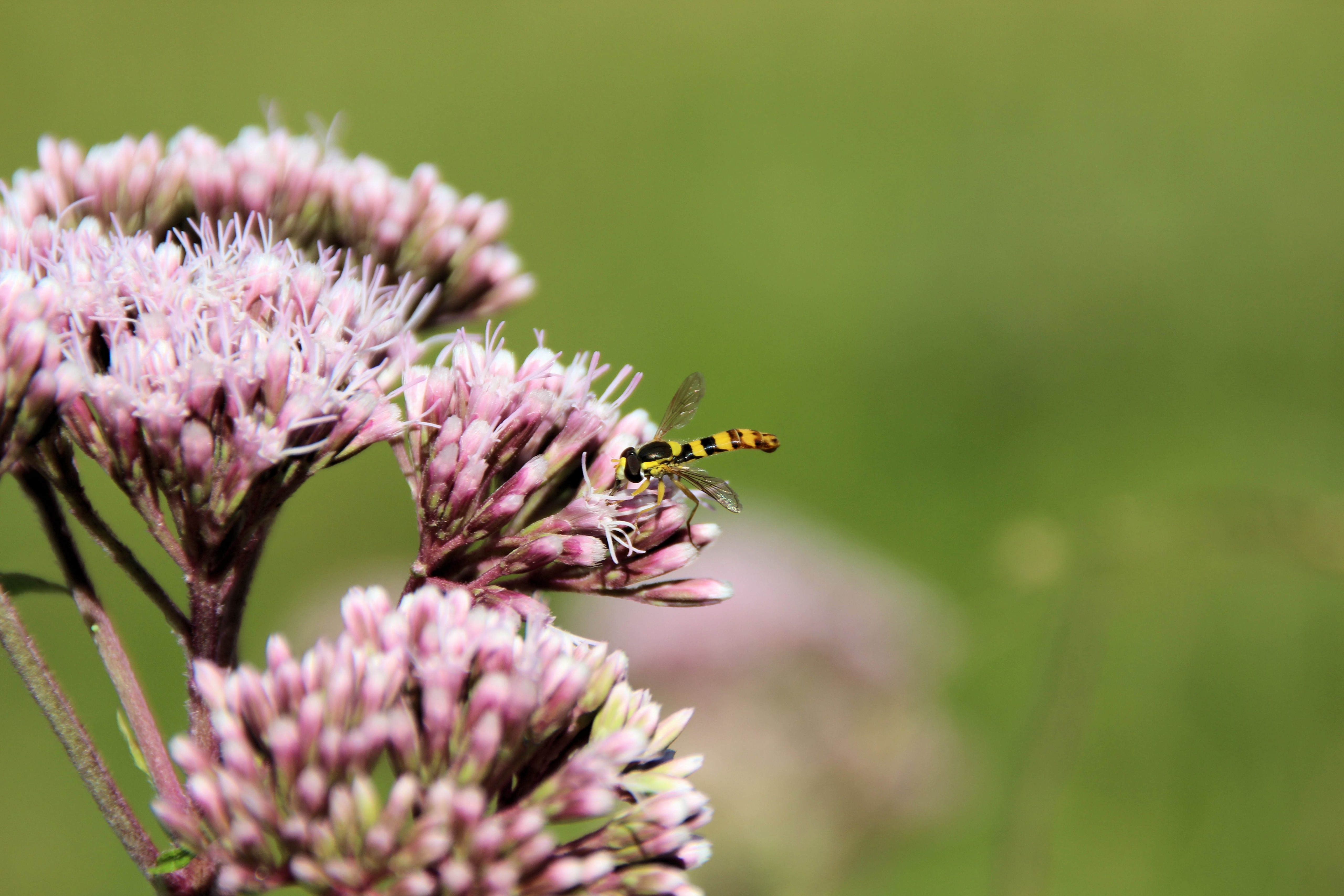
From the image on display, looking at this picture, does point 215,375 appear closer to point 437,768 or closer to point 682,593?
point 437,768

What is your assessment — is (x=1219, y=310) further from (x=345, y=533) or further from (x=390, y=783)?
(x=390, y=783)

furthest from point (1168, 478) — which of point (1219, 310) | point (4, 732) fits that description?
point (4, 732)

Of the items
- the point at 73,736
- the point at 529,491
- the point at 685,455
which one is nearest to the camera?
the point at 73,736

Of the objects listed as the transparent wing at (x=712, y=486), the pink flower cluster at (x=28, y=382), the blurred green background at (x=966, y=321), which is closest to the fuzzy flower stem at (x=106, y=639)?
the pink flower cluster at (x=28, y=382)

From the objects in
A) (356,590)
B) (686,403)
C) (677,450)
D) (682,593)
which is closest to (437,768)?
(356,590)

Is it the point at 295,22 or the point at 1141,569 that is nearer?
the point at 1141,569

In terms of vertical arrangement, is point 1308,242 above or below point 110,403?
above
